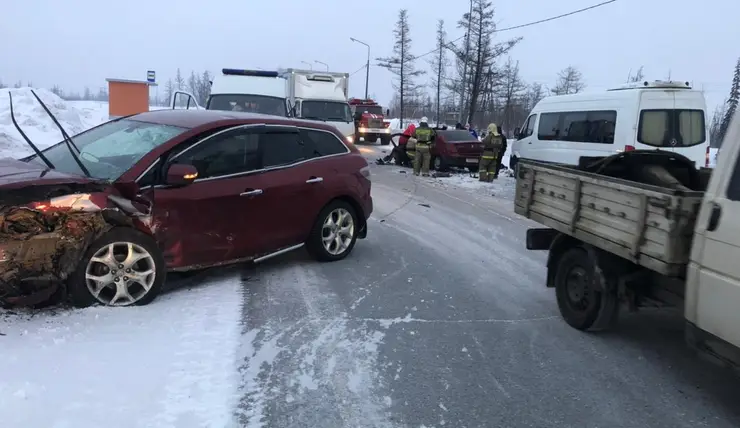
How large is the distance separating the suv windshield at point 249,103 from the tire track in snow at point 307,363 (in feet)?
30.1

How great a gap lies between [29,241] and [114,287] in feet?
2.43

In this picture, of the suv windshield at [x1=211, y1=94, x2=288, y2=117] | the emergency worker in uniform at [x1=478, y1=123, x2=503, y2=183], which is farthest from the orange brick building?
the emergency worker in uniform at [x1=478, y1=123, x2=503, y2=183]

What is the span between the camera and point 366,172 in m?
7.19

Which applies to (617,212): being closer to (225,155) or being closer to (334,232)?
(334,232)

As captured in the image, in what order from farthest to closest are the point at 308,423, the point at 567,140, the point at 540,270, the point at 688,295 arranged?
the point at 567,140 < the point at 540,270 < the point at 688,295 < the point at 308,423

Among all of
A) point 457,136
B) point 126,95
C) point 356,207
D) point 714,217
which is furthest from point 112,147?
point 126,95

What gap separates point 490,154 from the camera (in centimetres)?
1633

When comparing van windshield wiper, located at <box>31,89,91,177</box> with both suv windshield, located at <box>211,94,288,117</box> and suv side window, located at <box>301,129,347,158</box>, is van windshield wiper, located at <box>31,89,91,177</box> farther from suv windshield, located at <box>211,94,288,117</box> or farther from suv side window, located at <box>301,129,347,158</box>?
suv windshield, located at <box>211,94,288,117</box>

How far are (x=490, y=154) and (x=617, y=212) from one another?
12.3m

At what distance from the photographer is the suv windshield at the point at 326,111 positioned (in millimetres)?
19547

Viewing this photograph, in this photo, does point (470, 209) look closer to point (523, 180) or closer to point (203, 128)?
point (523, 180)

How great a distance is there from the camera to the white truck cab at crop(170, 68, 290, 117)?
14.2 meters

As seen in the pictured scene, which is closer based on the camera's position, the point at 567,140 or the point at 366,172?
the point at 366,172

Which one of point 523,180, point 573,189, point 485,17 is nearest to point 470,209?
point 523,180
